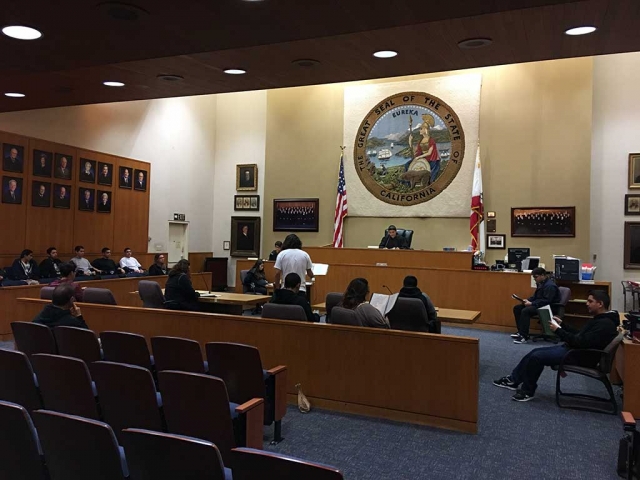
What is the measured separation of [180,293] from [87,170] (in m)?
7.12

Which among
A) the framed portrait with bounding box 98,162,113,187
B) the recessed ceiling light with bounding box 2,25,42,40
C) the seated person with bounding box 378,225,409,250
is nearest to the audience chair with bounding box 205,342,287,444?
the recessed ceiling light with bounding box 2,25,42,40

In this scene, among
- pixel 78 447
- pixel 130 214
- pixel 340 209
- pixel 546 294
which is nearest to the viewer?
pixel 78 447

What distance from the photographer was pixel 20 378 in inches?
136

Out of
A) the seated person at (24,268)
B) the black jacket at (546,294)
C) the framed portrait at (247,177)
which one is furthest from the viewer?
the framed portrait at (247,177)

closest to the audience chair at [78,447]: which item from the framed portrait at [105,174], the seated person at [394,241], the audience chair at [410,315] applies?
the audience chair at [410,315]

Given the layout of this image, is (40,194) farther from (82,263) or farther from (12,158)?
(82,263)

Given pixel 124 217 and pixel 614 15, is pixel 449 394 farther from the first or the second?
pixel 124 217

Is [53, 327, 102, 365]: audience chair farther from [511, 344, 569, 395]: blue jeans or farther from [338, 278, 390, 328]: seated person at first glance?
[511, 344, 569, 395]: blue jeans

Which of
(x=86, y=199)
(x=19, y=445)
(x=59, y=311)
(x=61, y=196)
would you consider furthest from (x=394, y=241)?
(x=19, y=445)

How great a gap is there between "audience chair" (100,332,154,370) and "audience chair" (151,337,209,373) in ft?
0.33

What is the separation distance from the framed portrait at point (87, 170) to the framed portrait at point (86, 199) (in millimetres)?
232

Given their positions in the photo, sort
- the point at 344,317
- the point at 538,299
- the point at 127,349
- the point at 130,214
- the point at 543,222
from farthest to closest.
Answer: the point at 130,214, the point at 543,222, the point at 538,299, the point at 344,317, the point at 127,349

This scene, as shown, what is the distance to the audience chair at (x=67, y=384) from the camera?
3133mm

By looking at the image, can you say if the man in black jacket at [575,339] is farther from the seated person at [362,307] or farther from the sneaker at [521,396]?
the seated person at [362,307]
